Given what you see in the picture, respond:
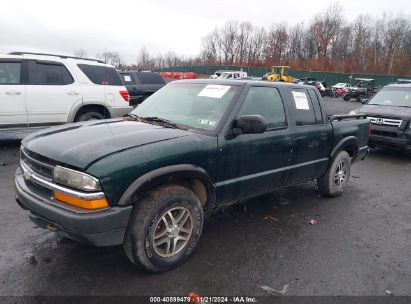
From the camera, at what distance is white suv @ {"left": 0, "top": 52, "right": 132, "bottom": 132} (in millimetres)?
6941

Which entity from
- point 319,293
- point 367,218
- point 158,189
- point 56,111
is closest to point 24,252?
point 158,189

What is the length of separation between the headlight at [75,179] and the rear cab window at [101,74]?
225 inches

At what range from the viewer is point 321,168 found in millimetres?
4895

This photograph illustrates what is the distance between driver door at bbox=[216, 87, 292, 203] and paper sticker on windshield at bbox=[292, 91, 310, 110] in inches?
13.0

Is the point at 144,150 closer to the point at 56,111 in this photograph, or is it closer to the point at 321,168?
the point at 321,168

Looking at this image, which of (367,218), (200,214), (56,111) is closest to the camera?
(200,214)

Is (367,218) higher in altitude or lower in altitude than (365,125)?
lower

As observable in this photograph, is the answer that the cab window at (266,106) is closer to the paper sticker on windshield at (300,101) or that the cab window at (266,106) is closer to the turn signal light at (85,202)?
the paper sticker on windshield at (300,101)

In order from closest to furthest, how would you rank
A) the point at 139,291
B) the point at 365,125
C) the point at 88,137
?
the point at 139,291 < the point at 88,137 < the point at 365,125

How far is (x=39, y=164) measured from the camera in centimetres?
290

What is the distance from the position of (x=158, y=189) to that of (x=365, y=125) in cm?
429

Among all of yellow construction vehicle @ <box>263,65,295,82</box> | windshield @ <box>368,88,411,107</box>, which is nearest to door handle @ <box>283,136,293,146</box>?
windshield @ <box>368,88,411,107</box>

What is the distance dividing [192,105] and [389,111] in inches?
264

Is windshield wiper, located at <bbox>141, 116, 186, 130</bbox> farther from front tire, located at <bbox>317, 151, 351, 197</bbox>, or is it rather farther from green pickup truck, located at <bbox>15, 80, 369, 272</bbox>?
front tire, located at <bbox>317, 151, 351, 197</bbox>
